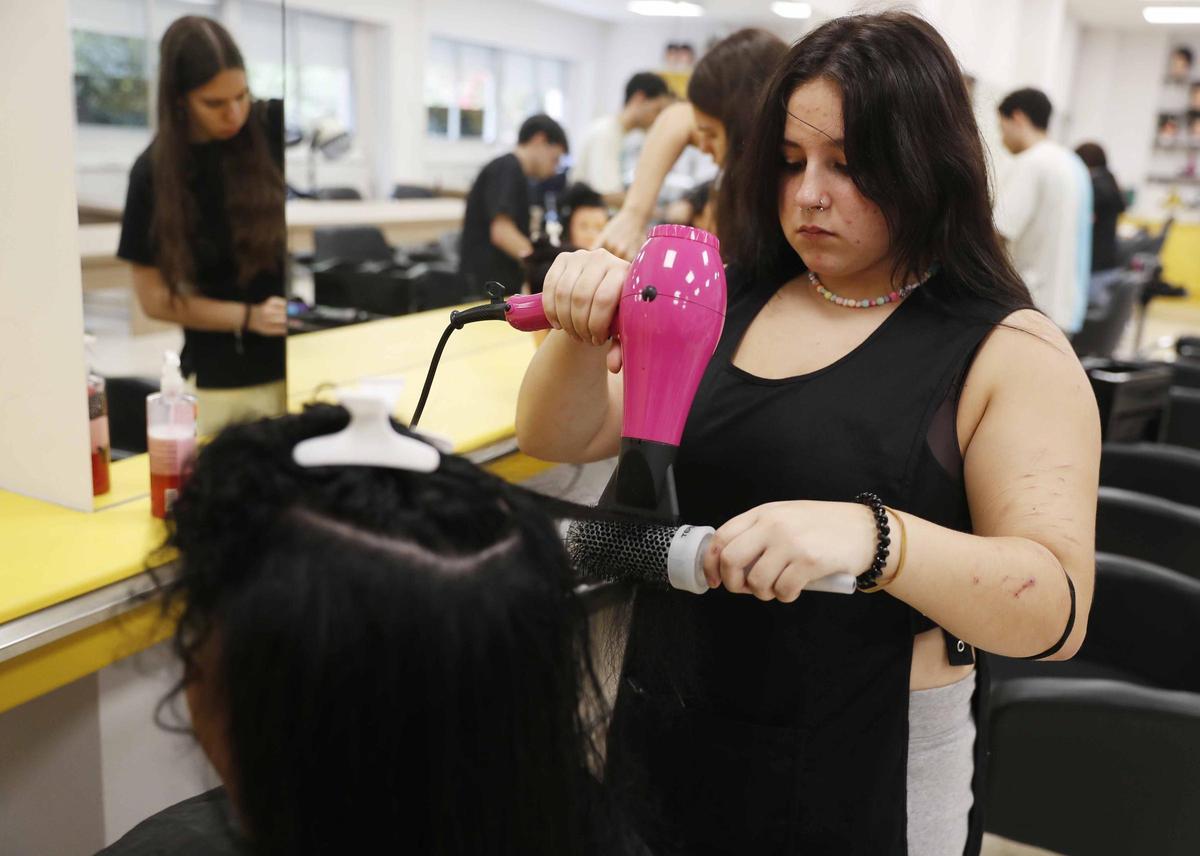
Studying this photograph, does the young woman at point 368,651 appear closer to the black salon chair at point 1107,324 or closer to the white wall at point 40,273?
the white wall at point 40,273

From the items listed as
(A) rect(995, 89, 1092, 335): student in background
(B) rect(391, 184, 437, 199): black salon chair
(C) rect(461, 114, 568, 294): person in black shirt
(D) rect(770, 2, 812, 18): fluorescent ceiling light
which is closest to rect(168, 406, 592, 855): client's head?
(C) rect(461, 114, 568, 294): person in black shirt

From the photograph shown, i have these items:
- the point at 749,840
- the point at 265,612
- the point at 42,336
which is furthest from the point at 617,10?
the point at 265,612

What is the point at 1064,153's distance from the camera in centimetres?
441

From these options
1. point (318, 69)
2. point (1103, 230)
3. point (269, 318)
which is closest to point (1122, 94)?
point (1103, 230)

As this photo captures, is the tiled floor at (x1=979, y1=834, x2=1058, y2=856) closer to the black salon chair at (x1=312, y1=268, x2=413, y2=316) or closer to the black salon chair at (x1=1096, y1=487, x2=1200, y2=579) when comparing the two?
the black salon chair at (x1=1096, y1=487, x2=1200, y2=579)

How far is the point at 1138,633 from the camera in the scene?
194 cm

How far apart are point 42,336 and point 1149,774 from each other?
1.72 metres

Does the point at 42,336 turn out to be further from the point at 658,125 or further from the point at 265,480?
the point at 658,125

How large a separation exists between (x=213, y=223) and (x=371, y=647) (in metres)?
1.44

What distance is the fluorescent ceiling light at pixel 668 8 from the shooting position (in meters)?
3.81

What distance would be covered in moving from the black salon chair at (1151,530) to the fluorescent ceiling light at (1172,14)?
1025 cm

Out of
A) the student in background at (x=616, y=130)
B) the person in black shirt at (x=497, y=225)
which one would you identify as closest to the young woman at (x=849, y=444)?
the person in black shirt at (x=497, y=225)

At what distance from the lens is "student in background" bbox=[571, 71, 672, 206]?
3.57 meters

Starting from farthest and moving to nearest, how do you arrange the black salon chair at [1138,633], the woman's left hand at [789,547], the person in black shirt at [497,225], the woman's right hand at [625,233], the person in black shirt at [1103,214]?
the person in black shirt at [1103,214] < the person in black shirt at [497,225] < the woman's right hand at [625,233] < the black salon chair at [1138,633] < the woman's left hand at [789,547]
